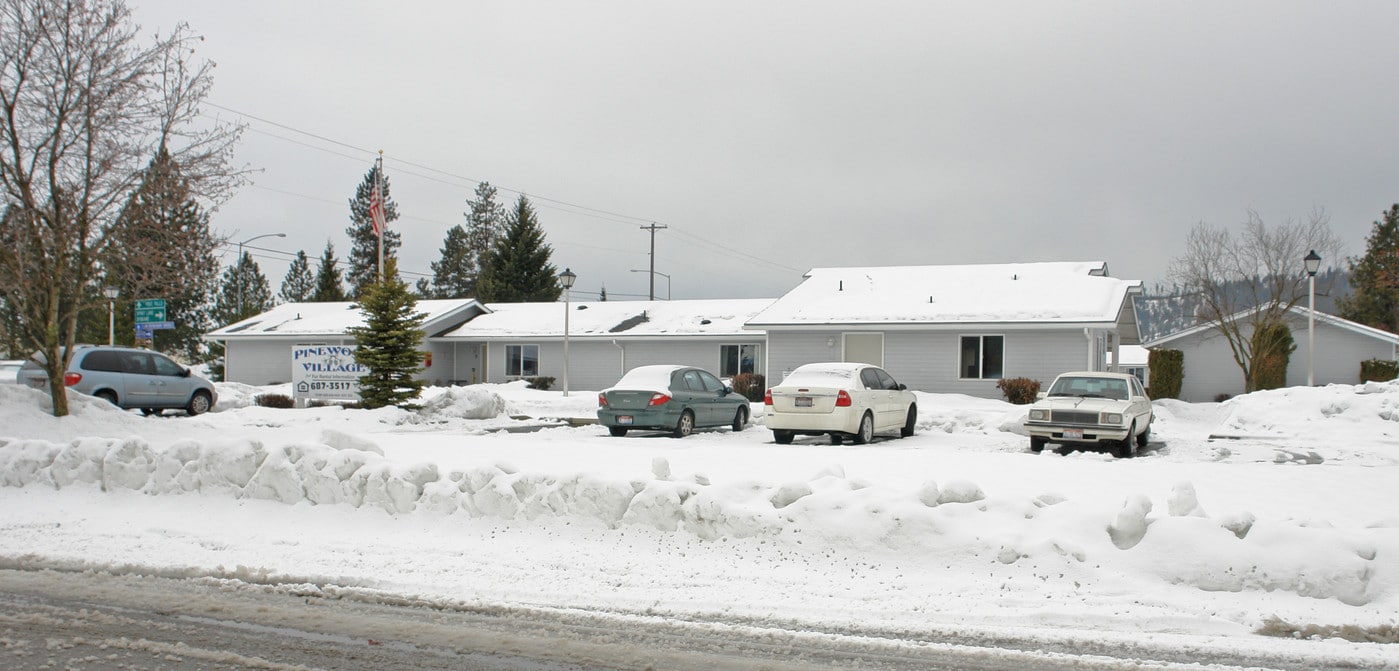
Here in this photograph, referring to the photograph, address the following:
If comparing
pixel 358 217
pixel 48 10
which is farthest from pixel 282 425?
pixel 358 217

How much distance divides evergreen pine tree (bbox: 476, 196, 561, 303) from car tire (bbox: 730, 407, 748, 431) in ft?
140

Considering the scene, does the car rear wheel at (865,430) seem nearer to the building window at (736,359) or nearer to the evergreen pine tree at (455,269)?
the building window at (736,359)

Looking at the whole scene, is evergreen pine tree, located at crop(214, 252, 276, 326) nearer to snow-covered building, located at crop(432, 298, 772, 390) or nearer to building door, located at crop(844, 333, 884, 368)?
snow-covered building, located at crop(432, 298, 772, 390)

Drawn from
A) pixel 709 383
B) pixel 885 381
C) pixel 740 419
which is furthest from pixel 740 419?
pixel 885 381

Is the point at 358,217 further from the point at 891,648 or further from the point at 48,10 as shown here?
the point at 891,648

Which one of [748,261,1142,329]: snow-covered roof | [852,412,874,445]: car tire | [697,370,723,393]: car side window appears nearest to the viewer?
[852,412,874,445]: car tire

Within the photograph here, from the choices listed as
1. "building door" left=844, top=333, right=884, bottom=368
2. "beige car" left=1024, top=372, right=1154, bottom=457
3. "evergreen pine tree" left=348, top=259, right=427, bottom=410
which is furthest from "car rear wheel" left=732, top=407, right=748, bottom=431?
"building door" left=844, top=333, right=884, bottom=368

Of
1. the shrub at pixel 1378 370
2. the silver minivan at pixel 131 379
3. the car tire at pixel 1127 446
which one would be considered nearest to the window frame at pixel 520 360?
the silver minivan at pixel 131 379

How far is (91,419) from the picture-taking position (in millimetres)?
14773

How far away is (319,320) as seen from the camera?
41.9 m

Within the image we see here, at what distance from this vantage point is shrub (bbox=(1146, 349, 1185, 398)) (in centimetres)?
3569

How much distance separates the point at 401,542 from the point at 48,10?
11.1 m

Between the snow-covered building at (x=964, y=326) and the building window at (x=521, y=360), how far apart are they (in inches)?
464

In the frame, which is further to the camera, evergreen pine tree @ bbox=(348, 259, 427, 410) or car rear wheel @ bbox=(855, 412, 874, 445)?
evergreen pine tree @ bbox=(348, 259, 427, 410)
